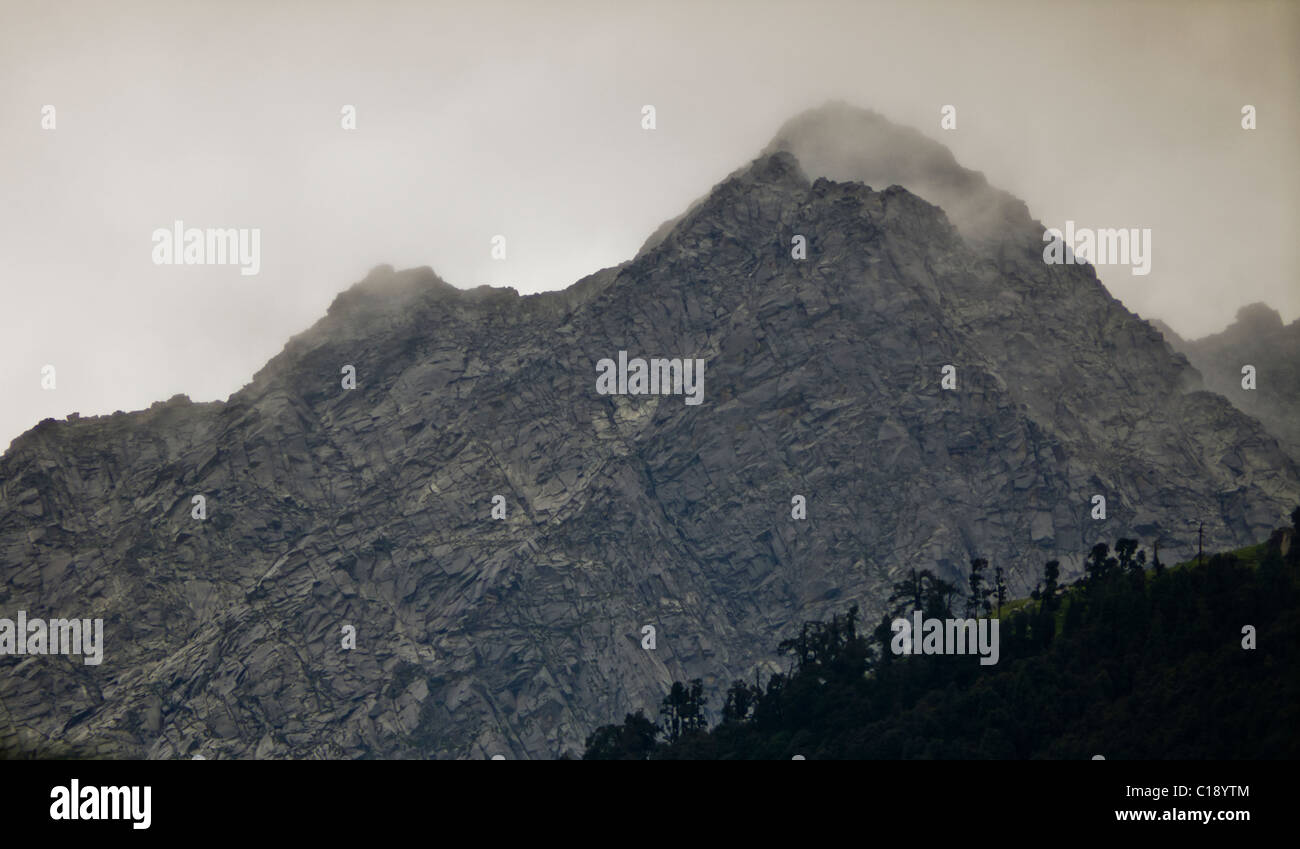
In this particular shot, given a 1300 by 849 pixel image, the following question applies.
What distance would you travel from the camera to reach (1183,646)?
184250mm

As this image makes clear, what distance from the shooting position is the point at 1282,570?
192250 mm
